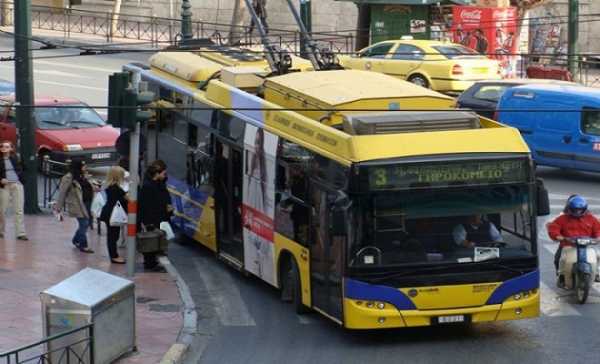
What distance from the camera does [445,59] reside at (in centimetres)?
3634

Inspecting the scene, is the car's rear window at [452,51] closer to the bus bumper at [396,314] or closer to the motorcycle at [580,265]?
the motorcycle at [580,265]

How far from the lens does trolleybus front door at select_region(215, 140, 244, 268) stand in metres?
20.1

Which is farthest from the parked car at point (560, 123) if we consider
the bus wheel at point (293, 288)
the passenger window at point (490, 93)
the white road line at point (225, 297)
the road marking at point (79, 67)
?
the road marking at point (79, 67)

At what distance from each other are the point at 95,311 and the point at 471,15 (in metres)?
28.8

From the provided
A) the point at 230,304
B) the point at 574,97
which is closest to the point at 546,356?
the point at 230,304

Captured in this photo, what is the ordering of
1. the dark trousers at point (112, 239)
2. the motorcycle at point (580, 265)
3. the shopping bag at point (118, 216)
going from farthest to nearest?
1. the dark trousers at point (112, 239)
2. the shopping bag at point (118, 216)
3. the motorcycle at point (580, 265)

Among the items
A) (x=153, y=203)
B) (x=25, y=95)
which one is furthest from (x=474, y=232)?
(x=25, y=95)

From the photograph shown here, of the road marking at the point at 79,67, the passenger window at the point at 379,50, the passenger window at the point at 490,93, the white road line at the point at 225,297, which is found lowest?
the white road line at the point at 225,297

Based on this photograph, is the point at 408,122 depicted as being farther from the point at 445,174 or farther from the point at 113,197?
the point at 113,197

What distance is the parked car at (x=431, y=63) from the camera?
36.0m

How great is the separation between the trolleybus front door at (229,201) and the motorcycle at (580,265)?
174 inches

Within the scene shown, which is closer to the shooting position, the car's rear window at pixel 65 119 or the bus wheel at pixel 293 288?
the bus wheel at pixel 293 288

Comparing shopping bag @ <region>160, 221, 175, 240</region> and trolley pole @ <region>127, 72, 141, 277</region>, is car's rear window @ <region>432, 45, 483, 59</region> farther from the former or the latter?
trolley pole @ <region>127, 72, 141, 277</region>

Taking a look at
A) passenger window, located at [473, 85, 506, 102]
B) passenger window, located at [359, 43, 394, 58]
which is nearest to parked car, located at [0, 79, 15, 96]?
passenger window, located at [359, 43, 394, 58]
